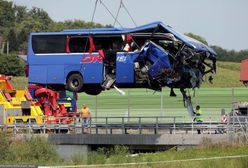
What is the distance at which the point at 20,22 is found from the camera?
173 meters

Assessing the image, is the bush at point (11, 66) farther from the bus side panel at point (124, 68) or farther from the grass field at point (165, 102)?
the bus side panel at point (124, 68)

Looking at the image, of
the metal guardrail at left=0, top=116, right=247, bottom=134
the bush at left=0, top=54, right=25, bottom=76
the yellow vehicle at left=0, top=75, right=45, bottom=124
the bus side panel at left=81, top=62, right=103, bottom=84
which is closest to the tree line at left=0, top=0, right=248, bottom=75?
the bush at left=0, top=54, right=25, bottom=76

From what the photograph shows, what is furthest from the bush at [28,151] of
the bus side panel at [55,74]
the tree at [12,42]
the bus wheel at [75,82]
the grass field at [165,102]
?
the tree at [12,42]

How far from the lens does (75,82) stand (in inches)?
1401

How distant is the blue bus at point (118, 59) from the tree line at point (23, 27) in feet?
167

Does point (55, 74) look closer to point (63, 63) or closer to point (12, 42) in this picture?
point (63, 63)

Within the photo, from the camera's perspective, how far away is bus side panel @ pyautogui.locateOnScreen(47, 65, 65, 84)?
3594 cm

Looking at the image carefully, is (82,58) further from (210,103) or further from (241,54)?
(241,54)

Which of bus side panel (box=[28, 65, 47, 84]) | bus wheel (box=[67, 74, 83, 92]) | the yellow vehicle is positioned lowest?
the yellow vehicle

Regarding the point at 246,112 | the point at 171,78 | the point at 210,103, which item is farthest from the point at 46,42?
the point at 210,103

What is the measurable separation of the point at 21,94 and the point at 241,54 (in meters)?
58.3

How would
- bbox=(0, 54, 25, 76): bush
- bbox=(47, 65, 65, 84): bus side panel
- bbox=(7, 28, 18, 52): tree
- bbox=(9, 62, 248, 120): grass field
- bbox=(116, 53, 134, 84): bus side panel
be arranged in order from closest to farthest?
1. bbox=(116, 53, 134, 84): bus side panel
2. bbox=(47, 65, 65, 84): bus side panel
3. bbox=(9, 62, 248, 120): grass field
4. bbox=(0, 54, 25, 76): bush
5. bbox=(7, 28, 18, 52): tree

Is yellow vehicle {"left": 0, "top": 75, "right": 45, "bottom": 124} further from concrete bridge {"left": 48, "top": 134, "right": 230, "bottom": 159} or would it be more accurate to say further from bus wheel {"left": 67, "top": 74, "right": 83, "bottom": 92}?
bus wheel {"left": 67, "top": 74, "right": 83, "bottom": 92}

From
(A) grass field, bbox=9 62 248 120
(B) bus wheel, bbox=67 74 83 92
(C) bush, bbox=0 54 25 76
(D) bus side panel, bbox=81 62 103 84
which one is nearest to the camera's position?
(D) bus side panel, bbox=81 62 103 84
